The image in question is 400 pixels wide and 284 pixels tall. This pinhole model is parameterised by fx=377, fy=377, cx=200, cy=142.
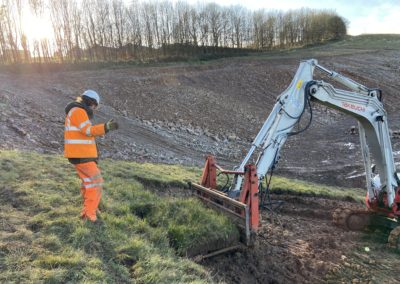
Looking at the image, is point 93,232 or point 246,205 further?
point 246,205

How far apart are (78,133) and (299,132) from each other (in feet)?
11.7

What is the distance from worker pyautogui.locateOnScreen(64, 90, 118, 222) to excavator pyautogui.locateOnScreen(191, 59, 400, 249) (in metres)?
2.07

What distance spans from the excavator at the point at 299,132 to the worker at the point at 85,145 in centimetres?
207

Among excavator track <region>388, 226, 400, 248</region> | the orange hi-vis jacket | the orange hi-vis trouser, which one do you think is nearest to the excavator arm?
excavator track <region>388, 226, 400, 248</region>

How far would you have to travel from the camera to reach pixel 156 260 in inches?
174

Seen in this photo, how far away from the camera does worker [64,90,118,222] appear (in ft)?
16.5

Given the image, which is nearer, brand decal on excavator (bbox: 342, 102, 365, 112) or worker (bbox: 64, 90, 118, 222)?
worker (bbox: 64, 90, 118, 222)

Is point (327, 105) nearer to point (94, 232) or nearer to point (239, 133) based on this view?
point (94, 232)

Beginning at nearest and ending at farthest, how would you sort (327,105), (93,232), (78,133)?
(93,232) < (78,133) < (327,105)

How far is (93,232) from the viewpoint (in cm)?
484

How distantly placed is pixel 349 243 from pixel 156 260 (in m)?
3.90

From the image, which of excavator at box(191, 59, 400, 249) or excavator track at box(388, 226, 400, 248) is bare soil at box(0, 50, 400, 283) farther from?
excavator at box(191, 59, 400, 249)

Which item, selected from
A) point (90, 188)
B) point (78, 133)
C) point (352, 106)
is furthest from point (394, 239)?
point (78, 133)

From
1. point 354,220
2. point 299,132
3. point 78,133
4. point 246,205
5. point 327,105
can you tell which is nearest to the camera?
point 78,133
